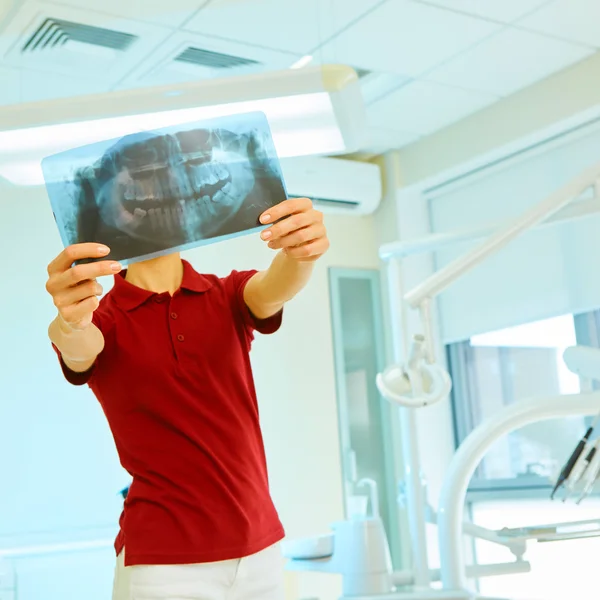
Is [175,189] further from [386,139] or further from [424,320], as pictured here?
[386,139]

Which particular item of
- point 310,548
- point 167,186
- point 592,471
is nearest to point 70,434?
point 310,548

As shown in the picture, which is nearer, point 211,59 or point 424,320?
point 424,320

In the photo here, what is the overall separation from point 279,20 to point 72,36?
760mm

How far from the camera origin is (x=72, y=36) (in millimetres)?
3162

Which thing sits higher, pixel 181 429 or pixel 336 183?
pixel 336 183

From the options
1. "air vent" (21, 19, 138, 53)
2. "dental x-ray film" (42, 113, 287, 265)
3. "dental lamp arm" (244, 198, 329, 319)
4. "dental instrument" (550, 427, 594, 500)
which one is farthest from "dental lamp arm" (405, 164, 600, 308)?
"air vent" (21, 19, 138, 53)

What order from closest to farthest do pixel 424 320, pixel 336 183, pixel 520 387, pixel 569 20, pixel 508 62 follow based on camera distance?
pixel 424 320
pixel 569 20
pixel 508 62
pixel 520 387
pixel 336 183

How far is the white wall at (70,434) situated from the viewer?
3.70m

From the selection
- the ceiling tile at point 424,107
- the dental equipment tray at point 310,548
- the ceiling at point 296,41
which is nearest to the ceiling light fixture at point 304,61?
the ceiling at point 296,41

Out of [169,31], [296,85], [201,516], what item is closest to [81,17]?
[169,31]

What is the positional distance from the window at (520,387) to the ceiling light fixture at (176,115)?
248cm

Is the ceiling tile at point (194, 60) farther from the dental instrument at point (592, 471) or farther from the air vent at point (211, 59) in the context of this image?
the dental instrument at point (592, 471)

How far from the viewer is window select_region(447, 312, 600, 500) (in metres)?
3.96

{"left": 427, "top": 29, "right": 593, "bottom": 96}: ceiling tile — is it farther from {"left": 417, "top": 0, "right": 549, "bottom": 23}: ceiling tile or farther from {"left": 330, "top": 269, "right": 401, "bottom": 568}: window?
{"left": 330, "top": 269, "right": 401, "bottom": 568}: window
